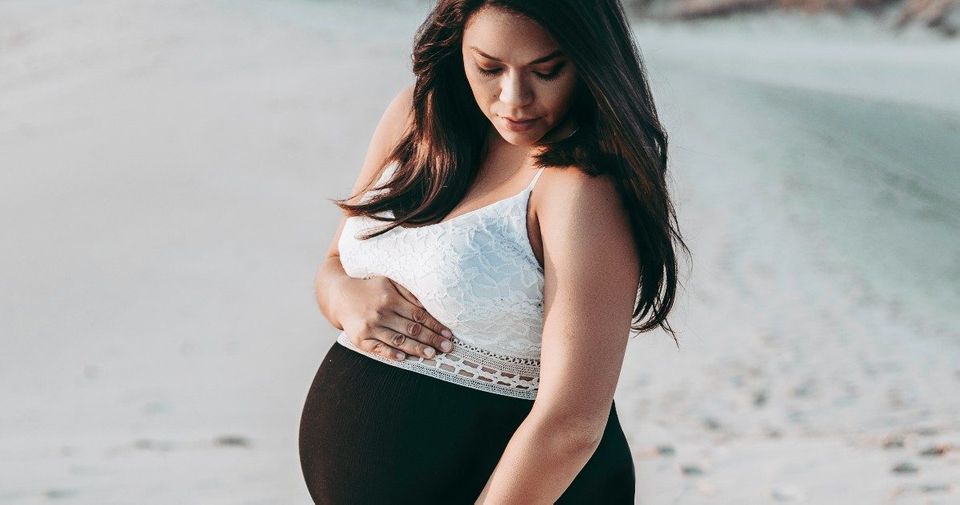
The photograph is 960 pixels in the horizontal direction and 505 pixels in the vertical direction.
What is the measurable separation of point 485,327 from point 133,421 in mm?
4825

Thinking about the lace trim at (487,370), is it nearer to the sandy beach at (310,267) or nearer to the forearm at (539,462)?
A: the forearm at (539,462)

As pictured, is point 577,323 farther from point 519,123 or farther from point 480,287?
point 519,123

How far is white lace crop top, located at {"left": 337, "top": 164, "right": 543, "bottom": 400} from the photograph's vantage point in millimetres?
1471

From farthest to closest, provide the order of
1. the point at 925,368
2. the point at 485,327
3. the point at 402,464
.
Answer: the point at 925,368 < the point at 402,464 < the point at 485,327

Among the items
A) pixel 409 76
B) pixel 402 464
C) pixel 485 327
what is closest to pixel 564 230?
pixel 485 327

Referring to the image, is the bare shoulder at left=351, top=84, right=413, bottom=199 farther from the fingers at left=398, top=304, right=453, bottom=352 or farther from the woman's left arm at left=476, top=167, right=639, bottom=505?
the woman's left arm at left=476, top=167, right=639, bottom=505

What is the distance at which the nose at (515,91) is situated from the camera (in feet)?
4.71

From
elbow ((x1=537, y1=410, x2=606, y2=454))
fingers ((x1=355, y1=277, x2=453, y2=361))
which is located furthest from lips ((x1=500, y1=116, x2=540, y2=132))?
elbow ((x1=537, y1=410, x2=606, y2=454))

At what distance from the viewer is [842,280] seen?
27.2 feet

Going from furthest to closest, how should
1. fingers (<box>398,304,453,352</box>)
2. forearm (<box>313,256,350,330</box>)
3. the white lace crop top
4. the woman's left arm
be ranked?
forearm (<box>313,256,350,330</box>) < fingers (<box>398,304,453,352</box>) < the white lace crop top < the woman's left arm

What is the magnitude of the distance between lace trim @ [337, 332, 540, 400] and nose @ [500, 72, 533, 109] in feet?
1.21

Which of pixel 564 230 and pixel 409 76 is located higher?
pixel 564 230

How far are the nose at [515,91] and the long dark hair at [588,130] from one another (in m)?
0.07

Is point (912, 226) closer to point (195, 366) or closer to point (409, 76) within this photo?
point (195, 366)
